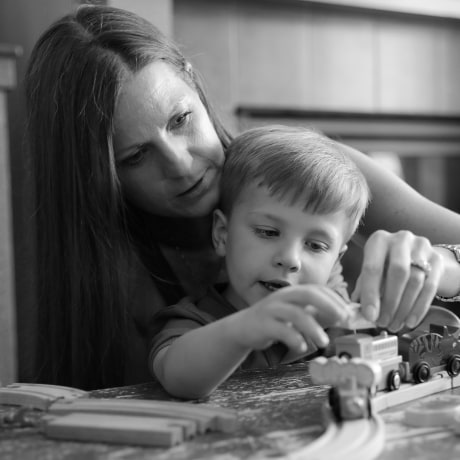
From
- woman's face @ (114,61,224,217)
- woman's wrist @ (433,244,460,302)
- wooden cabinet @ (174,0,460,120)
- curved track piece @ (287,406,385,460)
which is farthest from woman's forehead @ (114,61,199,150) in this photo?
wooden cabinet @ (174,0,460,120)

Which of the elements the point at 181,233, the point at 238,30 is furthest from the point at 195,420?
the point at 238,30

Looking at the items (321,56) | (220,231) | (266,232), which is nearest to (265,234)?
(266,232)

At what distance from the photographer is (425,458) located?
2.02ft

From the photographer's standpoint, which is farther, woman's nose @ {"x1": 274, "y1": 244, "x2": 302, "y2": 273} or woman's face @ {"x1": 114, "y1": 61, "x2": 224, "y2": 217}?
woman's face @ {"x1": 114, "y1": 61, "x2": 224, "y2": 217}

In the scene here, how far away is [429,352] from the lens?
0.89 m

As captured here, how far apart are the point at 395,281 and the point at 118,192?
1.74 feet

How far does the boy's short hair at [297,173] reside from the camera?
1.02 m

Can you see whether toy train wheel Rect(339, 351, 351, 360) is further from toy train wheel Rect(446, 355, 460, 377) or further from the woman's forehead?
the woman's forehead

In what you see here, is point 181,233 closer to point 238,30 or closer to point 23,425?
point 23,425

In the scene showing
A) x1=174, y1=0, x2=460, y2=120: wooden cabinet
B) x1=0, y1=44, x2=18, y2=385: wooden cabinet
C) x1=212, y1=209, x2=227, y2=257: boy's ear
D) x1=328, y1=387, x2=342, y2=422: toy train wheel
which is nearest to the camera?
x1=328, y1=387, x2=342, y2=422: toy train wheel

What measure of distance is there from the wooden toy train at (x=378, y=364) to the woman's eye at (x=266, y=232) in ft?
0.71

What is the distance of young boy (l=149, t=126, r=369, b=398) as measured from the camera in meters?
0.86

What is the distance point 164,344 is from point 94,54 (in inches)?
20.0

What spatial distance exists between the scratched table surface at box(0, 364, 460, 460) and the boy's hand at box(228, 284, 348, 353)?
0.26 feet
